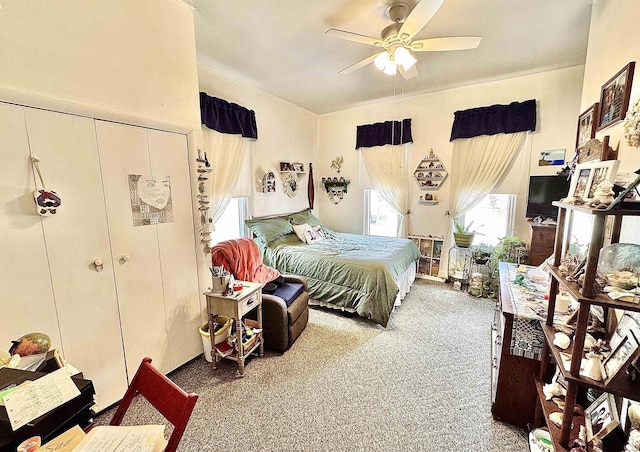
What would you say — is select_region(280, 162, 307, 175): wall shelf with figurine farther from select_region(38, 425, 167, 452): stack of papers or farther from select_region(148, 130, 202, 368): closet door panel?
select_region(38, 425, 167, 452): stack of papers

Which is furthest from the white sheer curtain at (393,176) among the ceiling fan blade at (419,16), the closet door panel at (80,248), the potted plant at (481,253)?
the closet door panel at (80,248)

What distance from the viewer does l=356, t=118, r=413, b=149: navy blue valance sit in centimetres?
410

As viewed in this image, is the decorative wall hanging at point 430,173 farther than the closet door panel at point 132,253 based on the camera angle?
Yes

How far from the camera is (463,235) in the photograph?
3688 millimetres

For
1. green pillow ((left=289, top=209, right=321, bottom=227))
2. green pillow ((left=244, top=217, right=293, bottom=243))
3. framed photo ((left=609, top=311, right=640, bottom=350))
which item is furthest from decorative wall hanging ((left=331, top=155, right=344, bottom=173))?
framed photo ((left=609, top=311, right=640, bottom=350))

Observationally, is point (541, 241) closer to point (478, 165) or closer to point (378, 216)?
point (478, 165)

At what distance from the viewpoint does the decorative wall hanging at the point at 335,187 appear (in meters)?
4.82

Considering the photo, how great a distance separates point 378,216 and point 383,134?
142 cm

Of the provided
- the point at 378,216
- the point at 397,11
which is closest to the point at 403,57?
the point at 397,11

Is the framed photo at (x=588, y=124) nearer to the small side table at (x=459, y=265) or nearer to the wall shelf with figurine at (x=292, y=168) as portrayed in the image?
the small side table at (x=459, y=265)

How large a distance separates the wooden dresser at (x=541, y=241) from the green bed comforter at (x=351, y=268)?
1379 millimetres

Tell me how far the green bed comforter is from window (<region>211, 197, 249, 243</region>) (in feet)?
1.65

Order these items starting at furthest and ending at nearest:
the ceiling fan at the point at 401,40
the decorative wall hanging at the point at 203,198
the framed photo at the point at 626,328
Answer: the decorative wall hanging at the point at 203,198, the ceiling fan at the point at 401,40, the framed photo at the point at 626,328

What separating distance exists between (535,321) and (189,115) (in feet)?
9.04
